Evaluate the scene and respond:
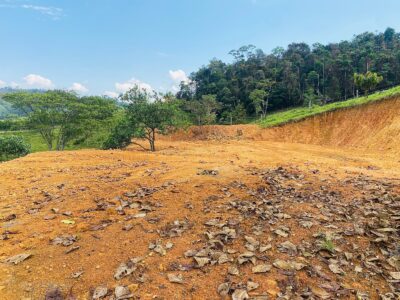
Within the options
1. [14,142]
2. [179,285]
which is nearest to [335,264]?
[179,285]

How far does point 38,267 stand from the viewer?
418cm

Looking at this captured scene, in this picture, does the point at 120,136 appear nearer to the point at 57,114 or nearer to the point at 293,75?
the point at 57,114

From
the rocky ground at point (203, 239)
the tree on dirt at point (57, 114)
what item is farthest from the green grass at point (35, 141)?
the rocky ground at point (203, 239)

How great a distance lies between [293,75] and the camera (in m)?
47.0

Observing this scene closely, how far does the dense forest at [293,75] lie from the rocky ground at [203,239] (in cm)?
3250

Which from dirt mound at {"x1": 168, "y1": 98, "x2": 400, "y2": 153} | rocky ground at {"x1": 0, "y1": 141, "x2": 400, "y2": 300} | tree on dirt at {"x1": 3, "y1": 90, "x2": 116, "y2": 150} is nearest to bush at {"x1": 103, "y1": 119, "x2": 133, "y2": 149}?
tree on dirt at {"x1": 3, "y1": 90, "x2": 116, "y2": 150}

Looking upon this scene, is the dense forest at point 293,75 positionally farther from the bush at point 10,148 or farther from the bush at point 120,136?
the bush at point 10,148

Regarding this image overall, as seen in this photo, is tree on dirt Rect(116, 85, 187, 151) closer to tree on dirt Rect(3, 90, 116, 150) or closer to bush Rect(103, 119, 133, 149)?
bush Rect(103, 119, 133, 149)

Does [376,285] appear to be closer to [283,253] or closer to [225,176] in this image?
[283,253]

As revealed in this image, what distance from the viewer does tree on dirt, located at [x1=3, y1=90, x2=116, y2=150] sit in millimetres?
26438

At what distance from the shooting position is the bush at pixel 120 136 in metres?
19.8

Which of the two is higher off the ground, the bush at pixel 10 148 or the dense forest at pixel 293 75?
the dense forest at pixel 293 75

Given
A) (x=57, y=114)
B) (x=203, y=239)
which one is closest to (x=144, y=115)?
(x=57, y=114)

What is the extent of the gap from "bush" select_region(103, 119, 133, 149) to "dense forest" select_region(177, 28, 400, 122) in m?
19.0
